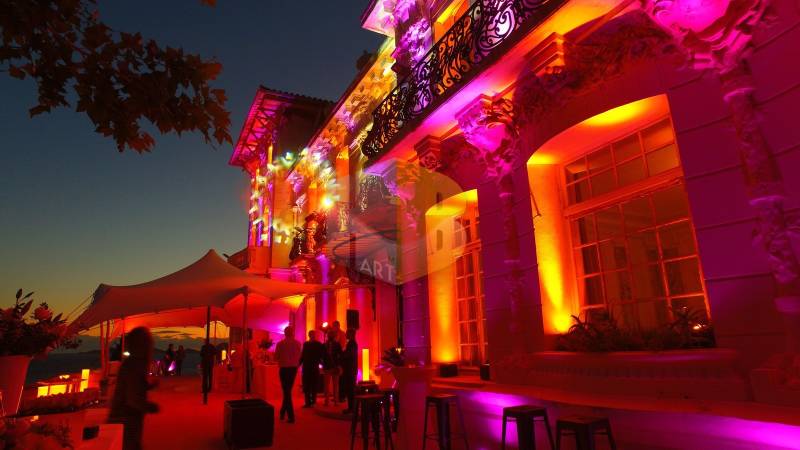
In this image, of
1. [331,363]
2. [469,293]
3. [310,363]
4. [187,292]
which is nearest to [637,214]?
[469,293]

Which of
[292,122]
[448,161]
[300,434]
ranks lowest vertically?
[300,434]

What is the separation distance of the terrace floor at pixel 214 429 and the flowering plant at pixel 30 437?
159 inches

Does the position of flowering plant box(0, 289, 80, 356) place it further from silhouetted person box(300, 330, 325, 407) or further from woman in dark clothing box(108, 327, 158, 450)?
silhouetted person box(300, 330, 325, 407)

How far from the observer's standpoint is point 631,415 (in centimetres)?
394

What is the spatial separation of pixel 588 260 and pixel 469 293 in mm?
2596

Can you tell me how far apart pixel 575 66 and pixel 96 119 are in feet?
16.7

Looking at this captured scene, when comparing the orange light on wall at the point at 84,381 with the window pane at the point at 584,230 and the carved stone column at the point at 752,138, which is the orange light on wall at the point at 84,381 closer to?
the window pane at the point at 584,230

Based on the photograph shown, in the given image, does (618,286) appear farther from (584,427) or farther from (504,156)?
(584,427)

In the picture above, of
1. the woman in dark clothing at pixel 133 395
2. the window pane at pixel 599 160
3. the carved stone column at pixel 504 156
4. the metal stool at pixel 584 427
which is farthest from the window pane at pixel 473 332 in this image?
the woman in dark clothing at pixel 133 395

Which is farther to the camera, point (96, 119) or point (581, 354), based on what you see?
point (581, 354)

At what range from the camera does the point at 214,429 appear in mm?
7781

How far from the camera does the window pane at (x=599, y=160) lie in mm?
6000

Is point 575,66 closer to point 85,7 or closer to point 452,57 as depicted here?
point 452,57

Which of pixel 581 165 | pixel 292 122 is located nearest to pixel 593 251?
pixel 581 165
